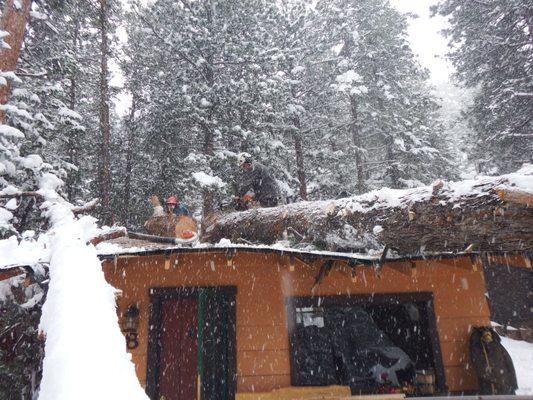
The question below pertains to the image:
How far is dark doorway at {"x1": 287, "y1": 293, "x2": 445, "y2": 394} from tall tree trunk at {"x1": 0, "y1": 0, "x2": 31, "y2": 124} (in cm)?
772

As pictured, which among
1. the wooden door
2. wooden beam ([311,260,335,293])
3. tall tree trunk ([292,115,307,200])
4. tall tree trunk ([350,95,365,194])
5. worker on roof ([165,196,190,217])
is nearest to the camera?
wooden beam ([311,260,335,293])

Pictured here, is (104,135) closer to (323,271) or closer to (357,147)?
(357,147)

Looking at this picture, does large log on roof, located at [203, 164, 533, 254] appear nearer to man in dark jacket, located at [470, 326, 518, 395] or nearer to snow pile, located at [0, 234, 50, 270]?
man in dark jacket, located at [470, 326, 518, 395]

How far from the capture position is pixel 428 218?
4.85m

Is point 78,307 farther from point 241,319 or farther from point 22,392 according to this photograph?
point 241,319

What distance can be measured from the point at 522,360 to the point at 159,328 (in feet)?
42.9

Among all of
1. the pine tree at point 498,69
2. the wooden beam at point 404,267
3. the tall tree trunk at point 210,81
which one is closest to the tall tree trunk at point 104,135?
the tall tree trunk at point 210,81

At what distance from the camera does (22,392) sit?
5031 millimetres

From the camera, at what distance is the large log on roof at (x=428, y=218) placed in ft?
13.5

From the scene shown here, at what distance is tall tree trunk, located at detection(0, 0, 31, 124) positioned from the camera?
27.8 ft

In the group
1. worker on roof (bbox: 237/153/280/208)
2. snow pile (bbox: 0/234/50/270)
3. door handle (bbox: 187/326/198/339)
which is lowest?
door handle (bbox: 187/326/198/339)

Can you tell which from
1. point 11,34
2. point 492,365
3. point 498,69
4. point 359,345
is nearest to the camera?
point 492,365

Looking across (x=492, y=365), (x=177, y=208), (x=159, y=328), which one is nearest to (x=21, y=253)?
(x=159, y=328)

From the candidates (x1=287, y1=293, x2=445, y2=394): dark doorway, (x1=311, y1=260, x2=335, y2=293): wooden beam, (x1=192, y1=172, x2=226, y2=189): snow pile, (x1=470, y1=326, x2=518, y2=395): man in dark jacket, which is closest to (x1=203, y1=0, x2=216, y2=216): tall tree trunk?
(x1=192, y1=172, x2=226, y2=189): snow pile
